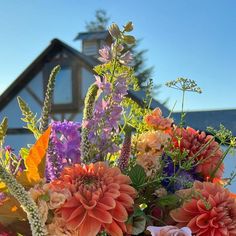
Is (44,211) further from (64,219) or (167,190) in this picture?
(167,190)

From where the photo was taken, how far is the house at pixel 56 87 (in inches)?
309

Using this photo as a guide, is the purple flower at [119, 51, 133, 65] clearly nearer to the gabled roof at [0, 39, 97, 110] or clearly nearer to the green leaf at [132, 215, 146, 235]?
the green leaf at [132, 215, 146, 235]

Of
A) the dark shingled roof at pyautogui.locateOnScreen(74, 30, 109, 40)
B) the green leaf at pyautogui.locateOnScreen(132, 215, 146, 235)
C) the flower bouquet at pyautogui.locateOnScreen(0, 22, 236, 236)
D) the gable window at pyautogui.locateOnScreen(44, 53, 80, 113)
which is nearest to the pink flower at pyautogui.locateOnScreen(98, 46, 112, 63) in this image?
the flower bouquet at pyautogui.locateOnScreen(0, 22, 236, 236)

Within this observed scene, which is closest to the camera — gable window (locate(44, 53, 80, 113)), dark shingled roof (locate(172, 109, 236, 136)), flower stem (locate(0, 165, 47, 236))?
flower stem (locate(0, 165, 47, 236))

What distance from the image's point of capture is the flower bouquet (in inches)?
20.4

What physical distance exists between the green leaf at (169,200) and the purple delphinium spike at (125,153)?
6 cm

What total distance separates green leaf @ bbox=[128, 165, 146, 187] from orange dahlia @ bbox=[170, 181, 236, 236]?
49mm

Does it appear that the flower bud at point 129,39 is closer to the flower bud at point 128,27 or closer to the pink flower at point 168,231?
the flower bud at point 128,27

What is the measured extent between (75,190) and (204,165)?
0.22 metres

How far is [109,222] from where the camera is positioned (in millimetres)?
506

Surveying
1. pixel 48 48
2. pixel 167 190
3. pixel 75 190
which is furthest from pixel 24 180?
pixel 48 48

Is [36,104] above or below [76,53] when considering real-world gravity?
below

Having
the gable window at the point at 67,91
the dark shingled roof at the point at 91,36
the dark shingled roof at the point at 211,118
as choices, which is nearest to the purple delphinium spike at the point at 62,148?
the gable window at the point at 67,91

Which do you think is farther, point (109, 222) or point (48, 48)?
point (48, 48)
